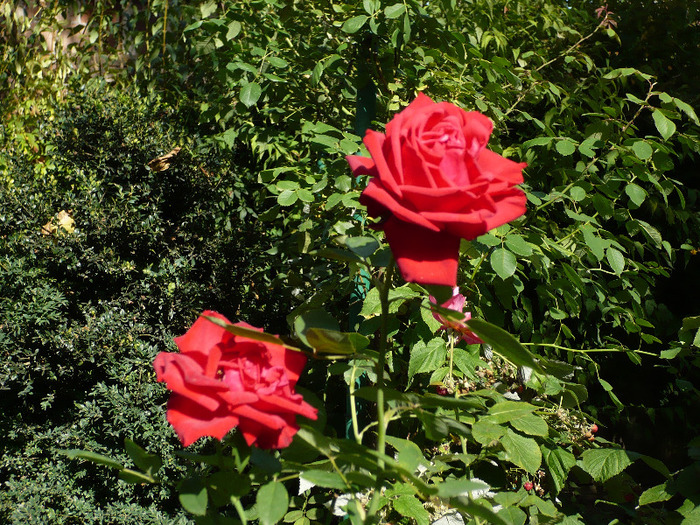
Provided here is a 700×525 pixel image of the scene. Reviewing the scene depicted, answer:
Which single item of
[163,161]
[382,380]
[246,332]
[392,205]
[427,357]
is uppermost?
[392,205]

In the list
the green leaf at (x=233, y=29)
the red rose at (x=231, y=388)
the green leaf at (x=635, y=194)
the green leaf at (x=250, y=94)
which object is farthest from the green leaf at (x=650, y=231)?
the red rose at (x=231, y=388)

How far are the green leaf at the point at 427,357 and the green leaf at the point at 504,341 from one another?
70 cm

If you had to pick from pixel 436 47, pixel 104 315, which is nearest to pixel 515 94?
pixel 436 47

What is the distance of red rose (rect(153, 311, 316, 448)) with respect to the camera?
0.57 meters

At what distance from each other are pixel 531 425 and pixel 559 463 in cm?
26

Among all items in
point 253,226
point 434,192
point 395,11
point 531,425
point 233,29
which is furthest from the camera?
point 253,226

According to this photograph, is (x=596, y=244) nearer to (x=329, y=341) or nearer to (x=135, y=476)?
(x=329, y=341)

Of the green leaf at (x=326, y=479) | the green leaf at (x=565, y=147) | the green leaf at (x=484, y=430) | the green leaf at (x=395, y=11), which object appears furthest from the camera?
the green leaf at (x=565, y=147)

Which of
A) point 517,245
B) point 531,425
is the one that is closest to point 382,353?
point 531,425

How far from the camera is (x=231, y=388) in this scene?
60cm

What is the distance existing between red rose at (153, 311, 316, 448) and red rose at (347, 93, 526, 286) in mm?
173

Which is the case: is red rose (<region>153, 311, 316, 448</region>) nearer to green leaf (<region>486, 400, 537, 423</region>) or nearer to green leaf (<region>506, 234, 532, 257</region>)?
green leaf (<region>486, 400, 537, 423</region>)

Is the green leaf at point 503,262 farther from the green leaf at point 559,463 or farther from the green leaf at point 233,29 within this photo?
the green leaf at point 233,29

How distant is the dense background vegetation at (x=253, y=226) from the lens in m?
1.65
